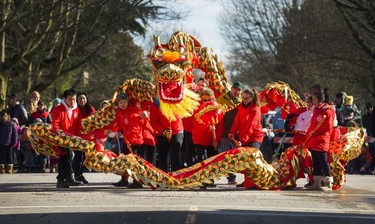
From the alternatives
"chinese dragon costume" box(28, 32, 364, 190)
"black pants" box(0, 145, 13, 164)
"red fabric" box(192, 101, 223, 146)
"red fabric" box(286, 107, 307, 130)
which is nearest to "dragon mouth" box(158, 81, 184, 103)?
"chinese dragon costume" box(28, 32, 364, 190)

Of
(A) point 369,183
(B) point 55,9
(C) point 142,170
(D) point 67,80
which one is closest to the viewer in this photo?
(C) point 142,170

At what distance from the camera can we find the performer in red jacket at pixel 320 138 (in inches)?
779

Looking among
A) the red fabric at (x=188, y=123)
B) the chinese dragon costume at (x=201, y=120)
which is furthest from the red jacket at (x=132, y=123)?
the red fabric at (x=188, y=123)

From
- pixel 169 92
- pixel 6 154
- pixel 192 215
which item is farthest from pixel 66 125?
pixel 6 154

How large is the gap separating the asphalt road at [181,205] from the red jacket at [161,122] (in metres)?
1.08

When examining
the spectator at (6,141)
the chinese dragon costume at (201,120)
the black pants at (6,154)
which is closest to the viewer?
the chinese dragon costume at (201,120)

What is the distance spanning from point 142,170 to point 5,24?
54.8 feet

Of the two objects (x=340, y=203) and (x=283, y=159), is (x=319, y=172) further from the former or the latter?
(x=340, y=203)

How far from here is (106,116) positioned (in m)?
20.7

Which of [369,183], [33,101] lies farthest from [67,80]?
[369,183]

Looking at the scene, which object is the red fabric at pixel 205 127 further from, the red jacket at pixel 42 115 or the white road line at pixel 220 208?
the red jacket at pixel 42 115

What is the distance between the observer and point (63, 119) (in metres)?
20.6

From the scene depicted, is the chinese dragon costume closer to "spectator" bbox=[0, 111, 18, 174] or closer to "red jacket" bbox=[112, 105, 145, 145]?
"red jacket" bbox=[112, 105, 145, 145]

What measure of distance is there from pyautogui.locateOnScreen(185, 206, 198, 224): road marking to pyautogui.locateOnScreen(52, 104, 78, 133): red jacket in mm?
5520
